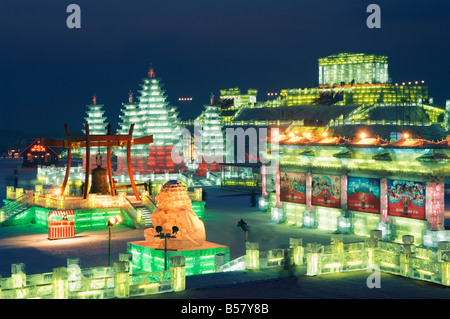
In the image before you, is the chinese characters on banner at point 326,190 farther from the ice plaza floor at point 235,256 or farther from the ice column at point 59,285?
the ice column at point 59,285

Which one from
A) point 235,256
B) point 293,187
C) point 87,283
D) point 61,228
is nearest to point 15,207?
point 61,228

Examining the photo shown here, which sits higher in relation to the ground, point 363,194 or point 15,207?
point 363,194

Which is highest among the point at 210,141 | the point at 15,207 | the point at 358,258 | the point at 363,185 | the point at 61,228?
the point at 210,141

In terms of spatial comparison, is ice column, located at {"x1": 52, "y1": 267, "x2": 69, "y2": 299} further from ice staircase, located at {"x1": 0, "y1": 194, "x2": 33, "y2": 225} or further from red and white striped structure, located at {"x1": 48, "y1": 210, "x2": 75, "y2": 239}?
ice staircase, located at {"x1": 0, "y1": 194, "x2": 33, "y2": 225}

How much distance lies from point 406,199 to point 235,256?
31.3ft

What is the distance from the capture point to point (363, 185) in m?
38.4

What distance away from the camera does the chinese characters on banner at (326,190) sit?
1577 inches

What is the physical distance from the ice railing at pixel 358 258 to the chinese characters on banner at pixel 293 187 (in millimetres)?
14291

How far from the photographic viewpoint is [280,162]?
145 ft

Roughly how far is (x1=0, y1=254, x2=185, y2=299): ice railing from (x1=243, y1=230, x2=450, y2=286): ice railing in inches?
173

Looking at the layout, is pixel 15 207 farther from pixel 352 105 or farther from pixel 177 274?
pixel 352 105

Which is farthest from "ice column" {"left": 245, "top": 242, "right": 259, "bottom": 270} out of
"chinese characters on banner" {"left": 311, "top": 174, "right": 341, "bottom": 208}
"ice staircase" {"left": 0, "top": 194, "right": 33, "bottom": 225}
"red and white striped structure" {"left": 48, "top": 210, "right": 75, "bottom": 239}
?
"ice staircase" {"left": 0, "top": 194, "right": 33, "bottom": 225}
